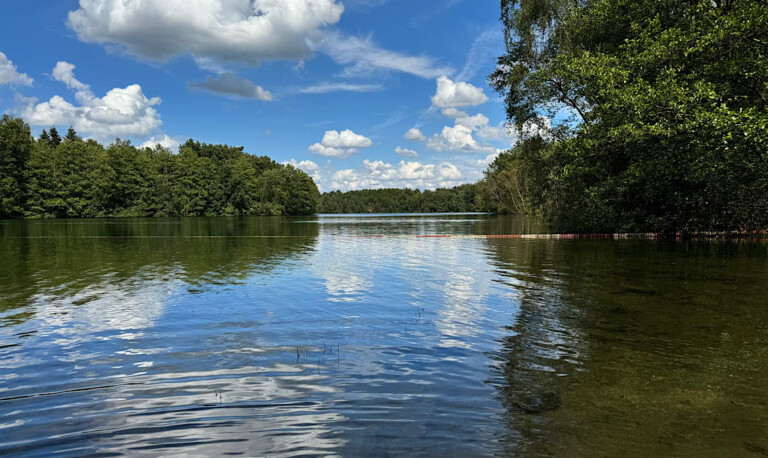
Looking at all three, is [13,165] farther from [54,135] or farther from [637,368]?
[637,368]

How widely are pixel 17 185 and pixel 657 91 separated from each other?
4682 inches

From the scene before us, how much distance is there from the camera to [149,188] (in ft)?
392

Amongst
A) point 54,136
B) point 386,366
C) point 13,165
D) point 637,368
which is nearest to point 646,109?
point 637,368

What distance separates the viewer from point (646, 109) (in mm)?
22828

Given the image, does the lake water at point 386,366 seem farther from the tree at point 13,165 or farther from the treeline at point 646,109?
the tree at point 13,165

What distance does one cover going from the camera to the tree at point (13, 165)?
92.6 metres

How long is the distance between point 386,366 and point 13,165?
11999 centimetres

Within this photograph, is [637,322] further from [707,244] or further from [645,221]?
[645,221]

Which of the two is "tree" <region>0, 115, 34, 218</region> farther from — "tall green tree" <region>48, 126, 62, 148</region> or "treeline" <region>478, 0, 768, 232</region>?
"treeline" <region>478, 0, 768, 232</region>

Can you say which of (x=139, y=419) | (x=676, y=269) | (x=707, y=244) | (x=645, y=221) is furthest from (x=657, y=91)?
(x=139, y=419)

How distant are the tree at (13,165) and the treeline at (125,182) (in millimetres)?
163

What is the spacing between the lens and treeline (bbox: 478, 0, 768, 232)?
70.2ft

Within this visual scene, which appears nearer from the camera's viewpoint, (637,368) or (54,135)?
(637,368)

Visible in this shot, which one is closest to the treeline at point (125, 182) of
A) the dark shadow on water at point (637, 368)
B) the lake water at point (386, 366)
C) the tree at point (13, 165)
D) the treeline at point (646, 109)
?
the tree at point (13, 165)
